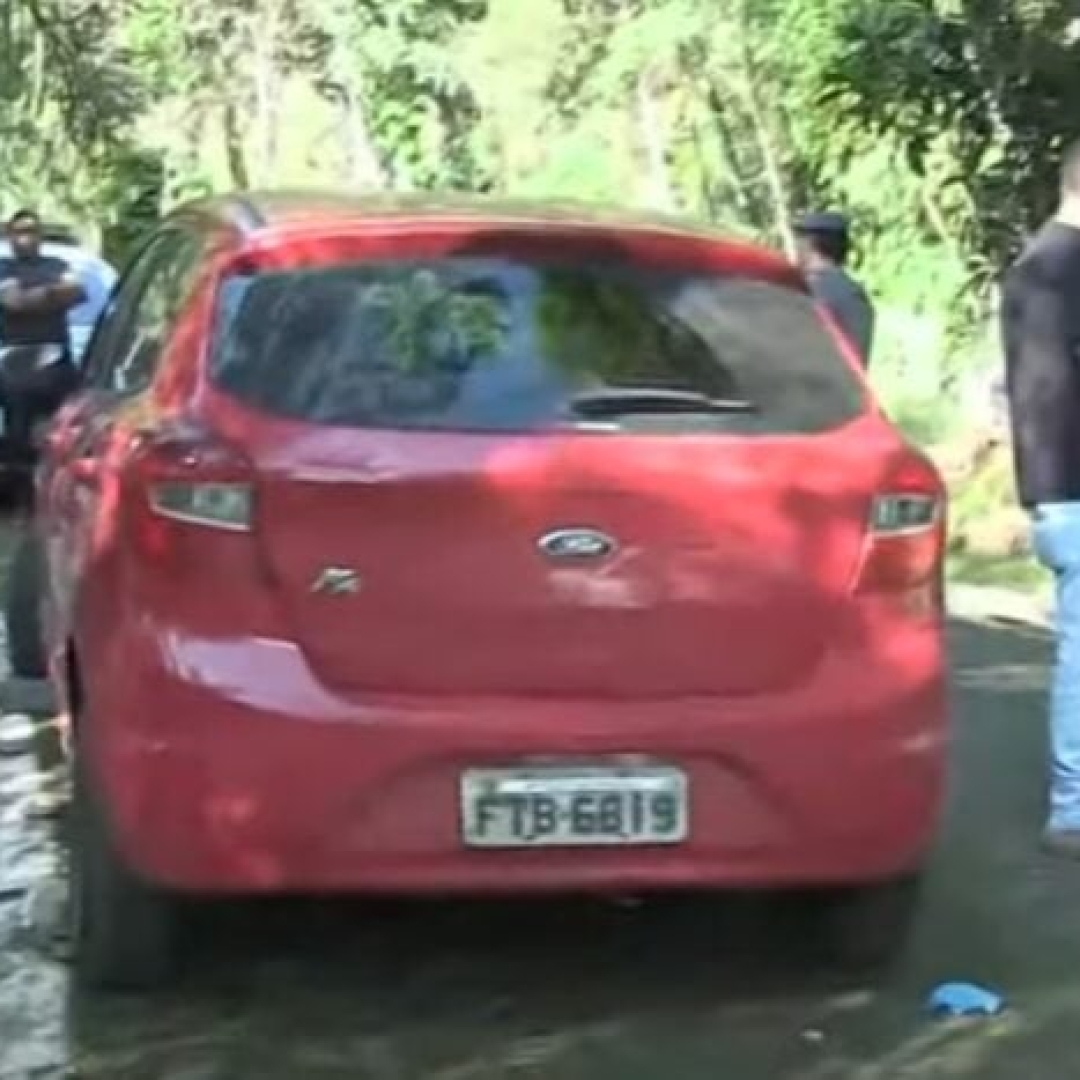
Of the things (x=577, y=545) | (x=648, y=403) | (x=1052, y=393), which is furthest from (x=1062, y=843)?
(x=577, y=545)

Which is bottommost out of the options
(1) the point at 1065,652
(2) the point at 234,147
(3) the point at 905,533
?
(2) the point at 234,147

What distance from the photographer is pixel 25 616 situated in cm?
917

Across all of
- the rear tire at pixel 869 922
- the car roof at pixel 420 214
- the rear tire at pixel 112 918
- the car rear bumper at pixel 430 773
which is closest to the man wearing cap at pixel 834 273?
the car roof at pixel 420 214

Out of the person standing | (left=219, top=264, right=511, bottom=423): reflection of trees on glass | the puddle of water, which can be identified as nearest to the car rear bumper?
the puddle of water

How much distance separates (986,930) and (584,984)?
1.04 m

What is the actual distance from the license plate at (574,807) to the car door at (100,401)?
0.98 meters

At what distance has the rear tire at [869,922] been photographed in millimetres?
5977

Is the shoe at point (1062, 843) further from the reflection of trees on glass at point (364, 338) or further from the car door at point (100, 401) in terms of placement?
the car door at point (100, 401)

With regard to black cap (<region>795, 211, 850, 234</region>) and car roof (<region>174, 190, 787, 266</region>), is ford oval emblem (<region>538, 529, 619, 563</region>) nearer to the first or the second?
car roof (<region>174, 190, 787, 266</region>)

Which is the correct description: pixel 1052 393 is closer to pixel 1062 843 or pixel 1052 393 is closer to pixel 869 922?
pixel 1062 843

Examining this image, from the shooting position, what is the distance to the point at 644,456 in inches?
221

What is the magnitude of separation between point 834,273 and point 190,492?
5324 mm

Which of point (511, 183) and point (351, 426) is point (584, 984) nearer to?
point (351, 426)

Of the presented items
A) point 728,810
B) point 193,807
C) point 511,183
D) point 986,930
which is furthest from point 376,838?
point 511,183
